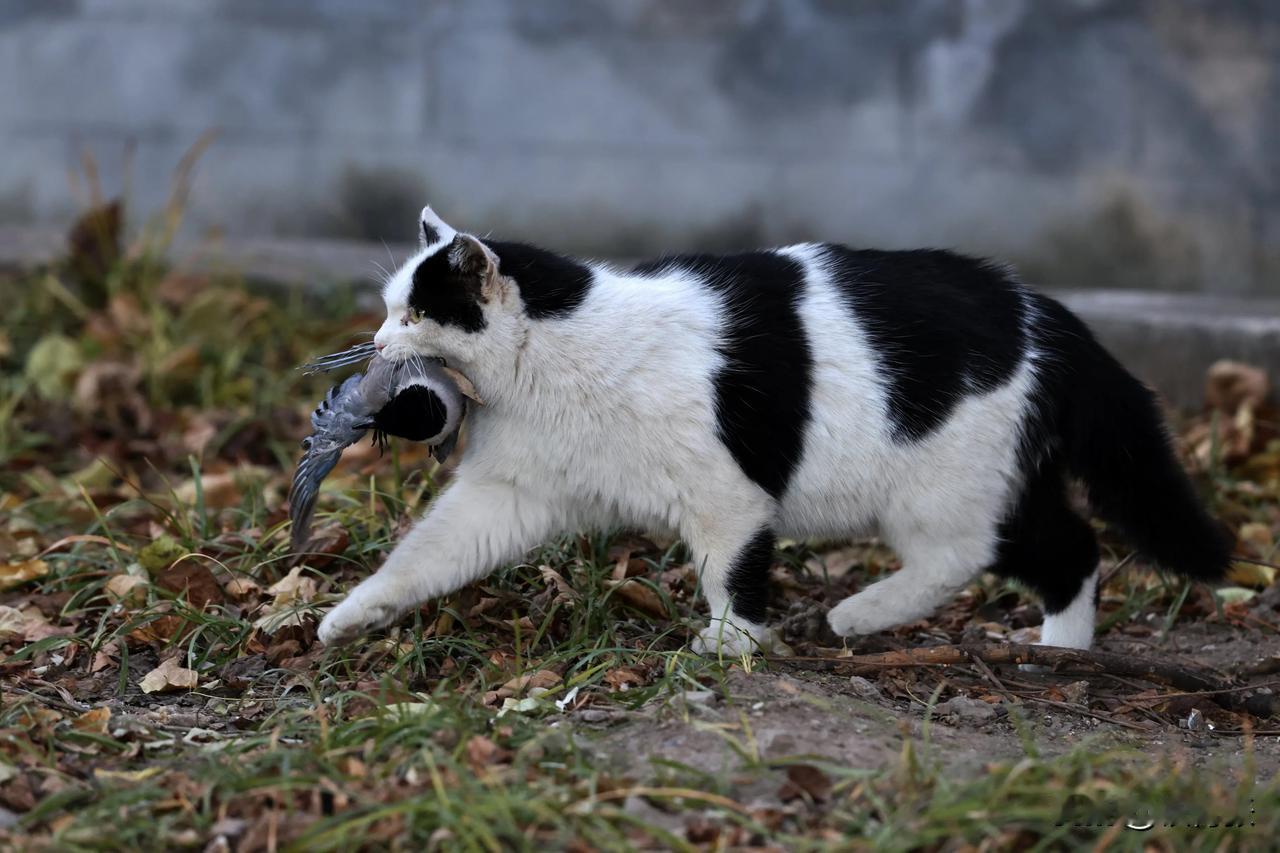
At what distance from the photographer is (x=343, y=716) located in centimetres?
A: 289

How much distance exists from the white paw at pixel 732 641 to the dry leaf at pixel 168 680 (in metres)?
1.06

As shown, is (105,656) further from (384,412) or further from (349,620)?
(384,412)

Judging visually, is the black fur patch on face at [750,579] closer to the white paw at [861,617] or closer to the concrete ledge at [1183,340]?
the white paw at [861,617]

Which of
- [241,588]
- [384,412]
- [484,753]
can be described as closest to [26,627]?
[241,588]

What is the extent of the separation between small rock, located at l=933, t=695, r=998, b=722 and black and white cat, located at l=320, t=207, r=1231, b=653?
350 millimetres

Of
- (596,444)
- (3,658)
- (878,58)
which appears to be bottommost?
(3,658)

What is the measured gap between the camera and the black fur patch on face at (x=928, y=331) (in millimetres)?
3348

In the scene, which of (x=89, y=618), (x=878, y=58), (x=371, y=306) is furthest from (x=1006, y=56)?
(x=89, y=618)

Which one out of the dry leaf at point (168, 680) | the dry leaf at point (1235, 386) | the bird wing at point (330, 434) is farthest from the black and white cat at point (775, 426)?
the dry leaf at point (1235, 386)

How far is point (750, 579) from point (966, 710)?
522 millimetres

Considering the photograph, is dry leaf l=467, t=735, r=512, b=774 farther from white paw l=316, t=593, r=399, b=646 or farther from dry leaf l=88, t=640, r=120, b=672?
dry leaf l=88, t=640, r=120, b=672

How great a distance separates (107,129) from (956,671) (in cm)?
540

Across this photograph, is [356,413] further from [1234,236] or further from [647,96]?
[1234,236]

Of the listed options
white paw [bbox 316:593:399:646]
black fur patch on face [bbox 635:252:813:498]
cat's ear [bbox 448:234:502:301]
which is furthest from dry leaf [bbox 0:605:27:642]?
black fur patch on face [bbox 635:252:813:498]
